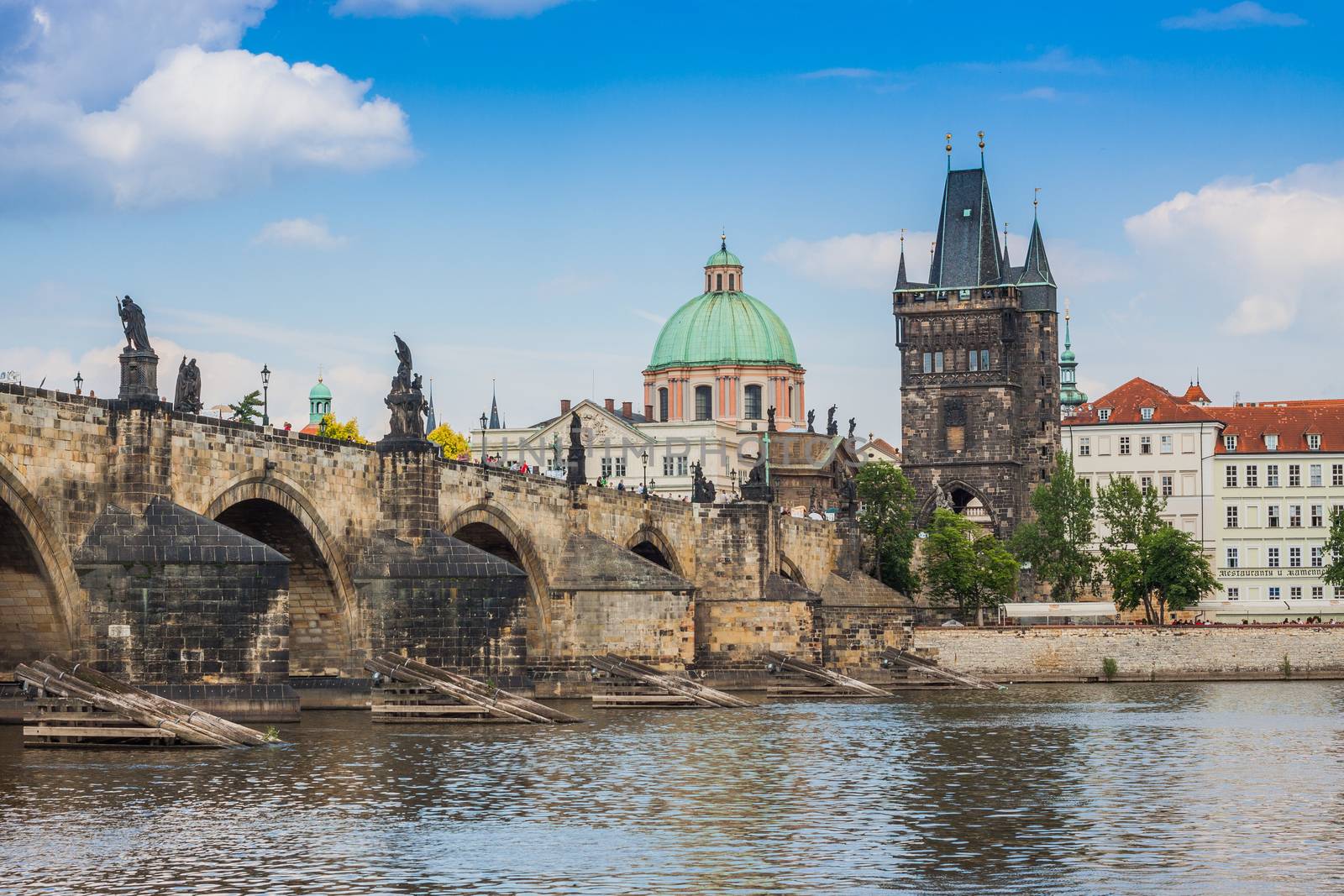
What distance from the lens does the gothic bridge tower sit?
417 feet

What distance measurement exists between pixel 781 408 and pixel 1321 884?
127m

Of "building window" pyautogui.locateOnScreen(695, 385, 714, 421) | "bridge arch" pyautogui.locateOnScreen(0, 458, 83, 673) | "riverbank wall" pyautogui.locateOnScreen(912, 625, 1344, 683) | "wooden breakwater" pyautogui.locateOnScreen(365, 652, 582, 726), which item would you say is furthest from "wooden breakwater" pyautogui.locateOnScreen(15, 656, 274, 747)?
"building window" pyautogui.locateOnScreen(695, 385, 714, 421)

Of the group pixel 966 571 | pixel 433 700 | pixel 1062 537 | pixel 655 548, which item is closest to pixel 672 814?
pixel 433 700

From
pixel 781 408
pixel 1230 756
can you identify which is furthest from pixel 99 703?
pixel 781 408

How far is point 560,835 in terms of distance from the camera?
2761cm

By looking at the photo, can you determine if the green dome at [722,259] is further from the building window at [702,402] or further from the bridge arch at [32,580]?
the bridge arch at [32,580]

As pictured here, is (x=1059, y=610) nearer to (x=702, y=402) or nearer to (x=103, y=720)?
(x=702, y=402)

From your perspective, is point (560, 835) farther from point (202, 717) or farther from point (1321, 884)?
point (202, 717)

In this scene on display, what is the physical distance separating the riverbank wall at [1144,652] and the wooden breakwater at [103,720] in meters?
54.4

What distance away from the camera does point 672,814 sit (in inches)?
1188

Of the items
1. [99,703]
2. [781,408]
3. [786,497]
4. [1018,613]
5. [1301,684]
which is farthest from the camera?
[781,408]

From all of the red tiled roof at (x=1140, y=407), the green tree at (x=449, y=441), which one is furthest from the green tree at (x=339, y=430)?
the red tiled roof at (x=1140, y=407)

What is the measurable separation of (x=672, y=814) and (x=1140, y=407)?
98.3 metres

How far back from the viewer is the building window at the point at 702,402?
494 ft
